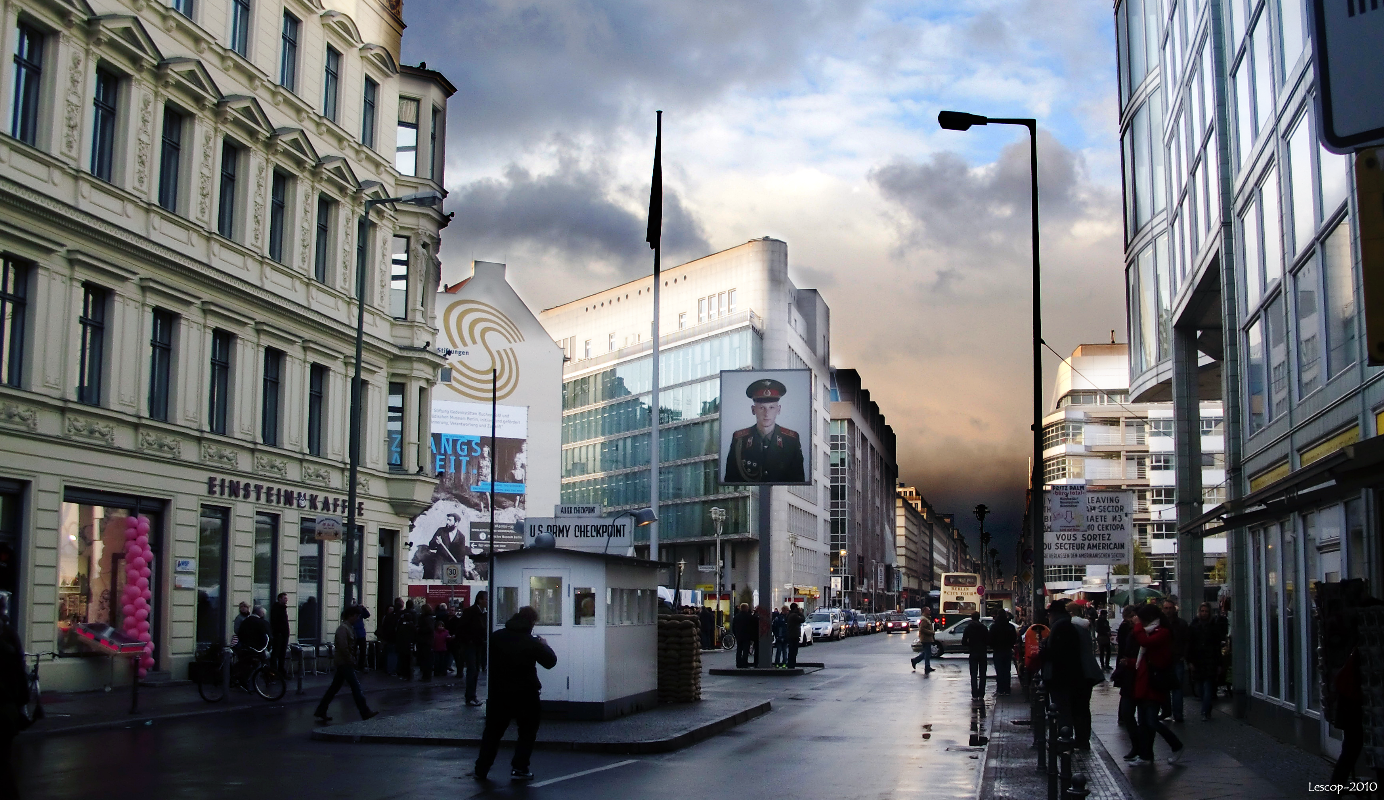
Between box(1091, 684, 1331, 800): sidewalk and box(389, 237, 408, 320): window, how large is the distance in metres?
27.1

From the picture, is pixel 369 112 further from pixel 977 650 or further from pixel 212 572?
pixel 977 650

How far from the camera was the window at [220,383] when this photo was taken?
102 feet

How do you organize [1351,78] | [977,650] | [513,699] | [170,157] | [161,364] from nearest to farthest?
1. [1351,78]
2. [513,699]
3. [977,650]
4. [161,364]
5. [170,157]

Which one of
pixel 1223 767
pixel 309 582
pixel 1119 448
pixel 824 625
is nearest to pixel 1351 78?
pixel 1223 767

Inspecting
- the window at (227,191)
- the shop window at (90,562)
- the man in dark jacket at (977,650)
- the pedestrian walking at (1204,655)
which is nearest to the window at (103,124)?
the window at (227,191)

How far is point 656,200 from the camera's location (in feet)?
108

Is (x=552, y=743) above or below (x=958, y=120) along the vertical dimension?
below

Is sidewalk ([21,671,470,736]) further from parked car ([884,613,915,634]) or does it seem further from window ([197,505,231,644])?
parked car ([884,613,915,634])

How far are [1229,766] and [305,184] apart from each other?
27902 millimetres

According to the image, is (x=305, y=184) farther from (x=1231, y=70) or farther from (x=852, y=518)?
(x=852, y=518)

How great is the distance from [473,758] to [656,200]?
20012mm

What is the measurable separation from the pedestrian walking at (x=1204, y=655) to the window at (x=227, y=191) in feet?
75.5

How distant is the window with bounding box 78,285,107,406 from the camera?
2628 centimetres

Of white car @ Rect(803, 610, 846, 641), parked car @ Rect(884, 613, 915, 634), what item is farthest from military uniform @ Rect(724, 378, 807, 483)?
parked car @ Rect(884, 613, 915, 634)
